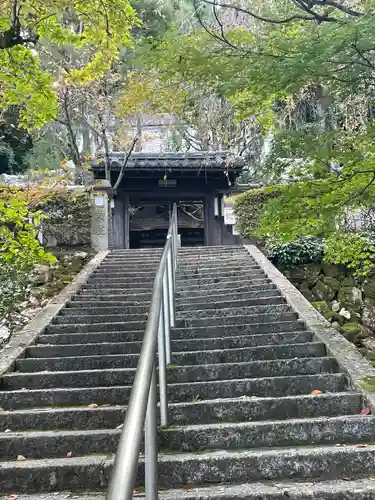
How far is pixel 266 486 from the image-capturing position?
8.91 feet

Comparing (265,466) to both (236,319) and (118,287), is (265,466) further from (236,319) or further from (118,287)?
(118,287)

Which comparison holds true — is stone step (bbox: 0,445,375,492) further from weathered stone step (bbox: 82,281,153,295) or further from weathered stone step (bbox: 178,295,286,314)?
weathered stone step (bbox: 82,281,153,295)

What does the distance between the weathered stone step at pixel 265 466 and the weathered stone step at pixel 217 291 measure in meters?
3.77

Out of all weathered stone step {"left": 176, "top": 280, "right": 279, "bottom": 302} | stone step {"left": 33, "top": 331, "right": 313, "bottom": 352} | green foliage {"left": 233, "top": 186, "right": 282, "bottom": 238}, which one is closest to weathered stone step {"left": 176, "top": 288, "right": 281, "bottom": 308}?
weathered stone step {"left": 176, "top": 280, "right": 279, "bottom": 302}

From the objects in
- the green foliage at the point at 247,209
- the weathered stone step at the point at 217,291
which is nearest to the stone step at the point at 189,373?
the weathered stone step at the point at 217,291

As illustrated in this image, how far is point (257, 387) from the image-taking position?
3838 millimetres

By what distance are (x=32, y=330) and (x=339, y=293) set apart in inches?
268

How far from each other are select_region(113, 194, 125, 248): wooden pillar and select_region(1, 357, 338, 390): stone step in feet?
32.4

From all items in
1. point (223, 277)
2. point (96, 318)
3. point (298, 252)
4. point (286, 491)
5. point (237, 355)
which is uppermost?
point (298, 252)

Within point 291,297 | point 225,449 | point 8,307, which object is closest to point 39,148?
point 8,307

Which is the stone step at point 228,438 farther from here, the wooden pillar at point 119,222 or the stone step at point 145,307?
the wooden pillar at point 119,222

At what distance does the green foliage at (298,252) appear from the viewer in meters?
9.98

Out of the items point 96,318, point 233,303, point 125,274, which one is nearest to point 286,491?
point 233,303

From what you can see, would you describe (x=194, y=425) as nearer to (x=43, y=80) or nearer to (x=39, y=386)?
(x=39, y=386)
